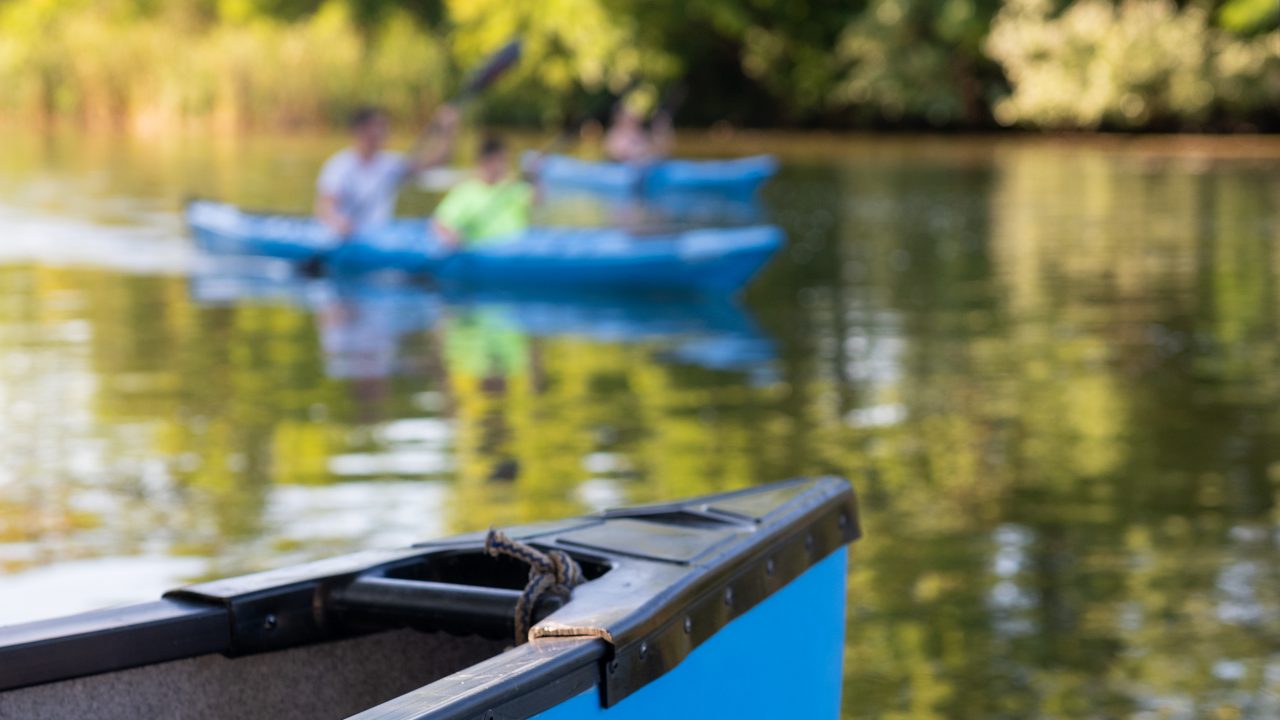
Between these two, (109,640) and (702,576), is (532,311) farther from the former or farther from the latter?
(109,640)

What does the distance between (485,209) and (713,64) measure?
94.8 feet

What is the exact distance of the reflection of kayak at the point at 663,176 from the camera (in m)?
22.0

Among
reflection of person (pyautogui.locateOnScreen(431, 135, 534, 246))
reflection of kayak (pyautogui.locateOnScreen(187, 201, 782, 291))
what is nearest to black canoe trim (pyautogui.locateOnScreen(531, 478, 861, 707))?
reflection of kayak (pyautogui.locateOnScreen(187, 201, 782, 291))

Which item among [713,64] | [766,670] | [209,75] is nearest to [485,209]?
[766,670]

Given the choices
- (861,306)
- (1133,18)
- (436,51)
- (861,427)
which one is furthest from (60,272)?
(436,51)

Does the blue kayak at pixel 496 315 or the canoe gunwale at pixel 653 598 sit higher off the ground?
the canoe gunwale at pixel 653 598

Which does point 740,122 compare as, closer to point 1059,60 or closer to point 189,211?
point 1059,60

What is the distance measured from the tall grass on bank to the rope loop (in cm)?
3211

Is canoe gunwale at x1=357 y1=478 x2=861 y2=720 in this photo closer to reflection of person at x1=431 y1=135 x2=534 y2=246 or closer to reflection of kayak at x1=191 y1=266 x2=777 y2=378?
reflection of kayak at x1=191 y1=266 x2=777 y2=378

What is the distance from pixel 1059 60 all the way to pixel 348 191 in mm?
22261

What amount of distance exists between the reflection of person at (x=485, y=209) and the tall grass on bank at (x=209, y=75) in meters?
22.0

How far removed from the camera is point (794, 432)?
768 centimetres

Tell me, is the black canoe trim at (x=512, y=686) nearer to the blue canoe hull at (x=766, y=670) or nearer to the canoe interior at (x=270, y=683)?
the blue canoe hull at (x=766, y=670)

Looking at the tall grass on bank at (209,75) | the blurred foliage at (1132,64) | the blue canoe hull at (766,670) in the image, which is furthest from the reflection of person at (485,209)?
the tall grass on bank at (209,75)
